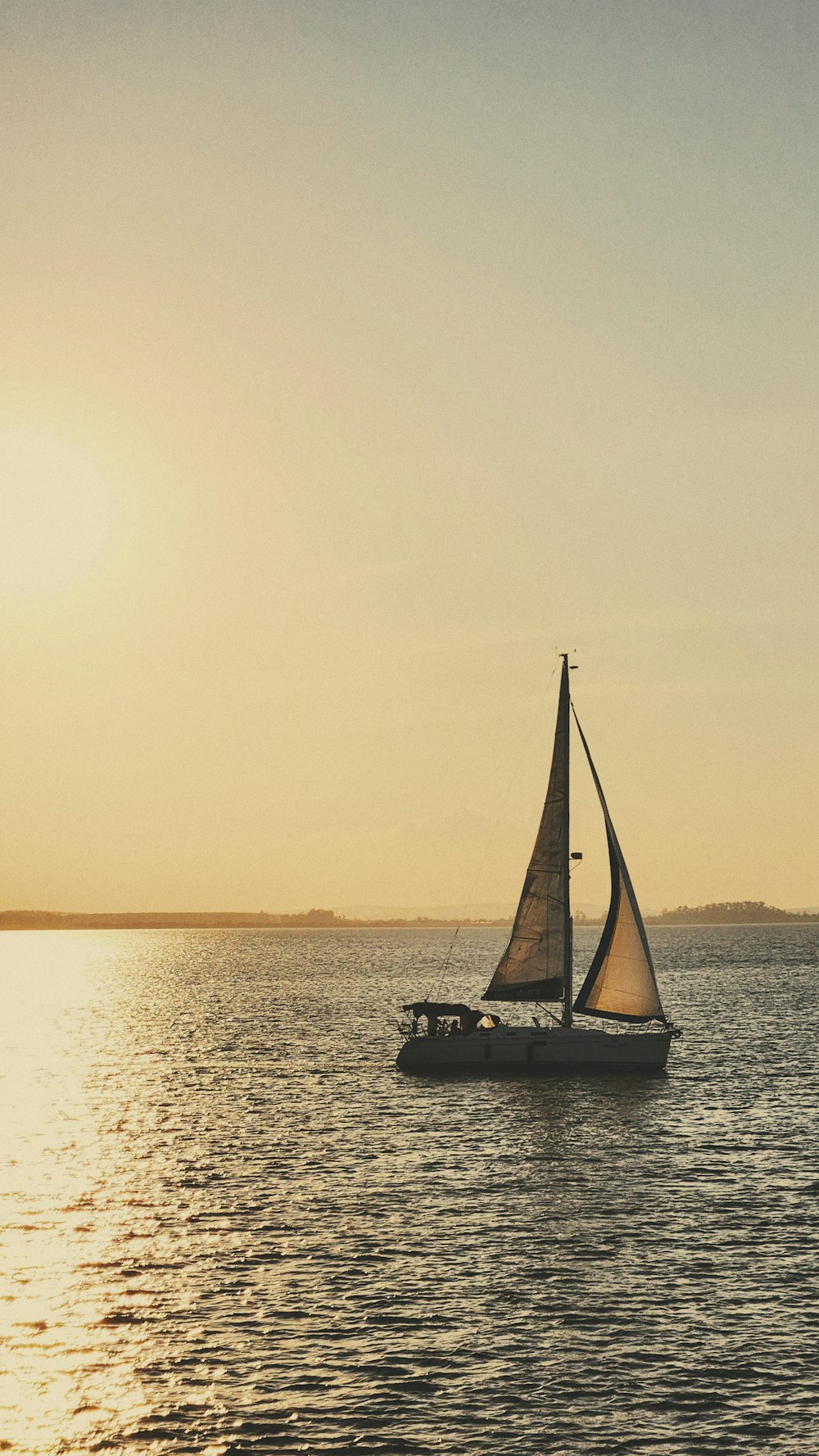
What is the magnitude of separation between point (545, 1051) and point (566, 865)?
858 cm

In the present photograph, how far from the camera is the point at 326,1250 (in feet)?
103

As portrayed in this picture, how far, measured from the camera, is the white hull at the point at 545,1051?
57.6m

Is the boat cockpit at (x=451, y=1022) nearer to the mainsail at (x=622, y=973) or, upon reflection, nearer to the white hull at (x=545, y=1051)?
the white hull at (x=545, y=1051)

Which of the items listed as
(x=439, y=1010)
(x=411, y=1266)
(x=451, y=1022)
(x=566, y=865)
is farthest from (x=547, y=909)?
(x=411, y=1266)

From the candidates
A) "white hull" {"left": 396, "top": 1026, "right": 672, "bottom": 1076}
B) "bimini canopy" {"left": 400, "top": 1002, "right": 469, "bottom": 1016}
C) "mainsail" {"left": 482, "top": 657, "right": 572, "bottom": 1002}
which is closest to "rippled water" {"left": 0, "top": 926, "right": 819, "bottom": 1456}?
"white hull" {"left": 396, "top": 1026, "right": 672, "bottom": 1076}

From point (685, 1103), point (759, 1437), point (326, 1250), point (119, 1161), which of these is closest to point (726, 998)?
point (685, 1103)

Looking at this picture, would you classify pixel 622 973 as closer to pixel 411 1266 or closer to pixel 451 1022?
pixel 451 1022

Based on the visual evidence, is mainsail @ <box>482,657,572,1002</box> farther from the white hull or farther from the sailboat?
the white hull

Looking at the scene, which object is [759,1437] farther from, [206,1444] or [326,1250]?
[326,1250]

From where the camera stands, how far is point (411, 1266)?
29.8 meters

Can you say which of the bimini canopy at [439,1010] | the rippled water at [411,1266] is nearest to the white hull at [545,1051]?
the rippled water at [411,1266]

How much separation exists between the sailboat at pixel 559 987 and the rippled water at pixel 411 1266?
1447 millimetres

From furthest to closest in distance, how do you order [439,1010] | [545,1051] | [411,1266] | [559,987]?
[439,1010] < [559,987] < [545,1051] < [411,1266]

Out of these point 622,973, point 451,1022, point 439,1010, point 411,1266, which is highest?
point 622,973
